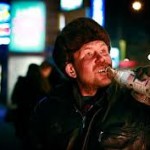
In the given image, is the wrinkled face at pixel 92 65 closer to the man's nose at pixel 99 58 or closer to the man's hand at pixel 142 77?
the man's nose at pixel 99 58

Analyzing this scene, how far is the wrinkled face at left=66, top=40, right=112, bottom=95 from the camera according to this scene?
2.01 metres

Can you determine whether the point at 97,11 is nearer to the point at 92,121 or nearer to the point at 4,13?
the point at 4,13

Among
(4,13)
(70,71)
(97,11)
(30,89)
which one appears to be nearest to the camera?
(70,71)

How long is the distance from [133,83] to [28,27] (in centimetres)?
1168

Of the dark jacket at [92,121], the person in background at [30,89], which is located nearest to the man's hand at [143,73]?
the dark jacket at [92,121]

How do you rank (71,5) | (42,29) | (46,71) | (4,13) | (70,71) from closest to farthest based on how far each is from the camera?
(70,71) < (46,71) < (71,5) < (4,13) < (42,29)

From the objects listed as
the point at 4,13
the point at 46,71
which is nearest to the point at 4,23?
the point at 4,13

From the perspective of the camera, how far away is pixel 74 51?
7.03 ft

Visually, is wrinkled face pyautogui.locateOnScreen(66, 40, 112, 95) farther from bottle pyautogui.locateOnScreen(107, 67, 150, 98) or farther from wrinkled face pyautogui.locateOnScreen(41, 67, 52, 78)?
wrinkled face pyautogui.locateOnScreen(41, 67, 52, 78)

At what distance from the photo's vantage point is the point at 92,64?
6.71 feet

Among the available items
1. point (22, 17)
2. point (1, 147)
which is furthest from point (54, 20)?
point (1, 147)

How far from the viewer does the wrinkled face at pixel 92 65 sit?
6.58 ft

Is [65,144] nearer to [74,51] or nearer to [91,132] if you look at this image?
[91,132]

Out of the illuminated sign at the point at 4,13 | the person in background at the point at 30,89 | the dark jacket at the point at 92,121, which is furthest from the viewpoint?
the illuminated sign at the point at 4,13
